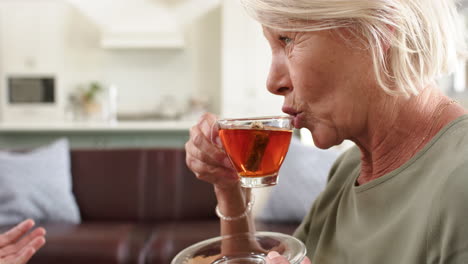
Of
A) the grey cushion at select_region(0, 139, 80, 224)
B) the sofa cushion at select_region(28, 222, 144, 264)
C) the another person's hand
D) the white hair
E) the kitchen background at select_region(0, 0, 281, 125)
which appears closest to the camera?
the white hair

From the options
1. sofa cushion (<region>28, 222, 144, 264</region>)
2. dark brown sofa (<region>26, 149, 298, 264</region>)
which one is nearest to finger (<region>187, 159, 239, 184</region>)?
sofa cushion (<region>28, 222, 144, 264</region>)

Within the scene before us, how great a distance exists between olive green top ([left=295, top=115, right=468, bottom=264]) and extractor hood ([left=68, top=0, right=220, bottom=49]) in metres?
5.26

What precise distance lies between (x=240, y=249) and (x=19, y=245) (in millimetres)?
555

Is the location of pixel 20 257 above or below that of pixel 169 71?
below

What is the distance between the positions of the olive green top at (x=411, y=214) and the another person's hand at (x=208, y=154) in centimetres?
24

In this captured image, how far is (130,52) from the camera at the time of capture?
625 centimetres

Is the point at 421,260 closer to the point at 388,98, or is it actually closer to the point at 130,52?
the point at 388,98

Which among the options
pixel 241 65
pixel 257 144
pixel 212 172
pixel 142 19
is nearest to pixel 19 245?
pixel 212 172

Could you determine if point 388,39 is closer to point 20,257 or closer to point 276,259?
point 276,259

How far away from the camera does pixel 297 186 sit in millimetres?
2504

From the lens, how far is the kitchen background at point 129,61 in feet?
18.9

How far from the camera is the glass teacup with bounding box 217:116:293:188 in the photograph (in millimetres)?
746

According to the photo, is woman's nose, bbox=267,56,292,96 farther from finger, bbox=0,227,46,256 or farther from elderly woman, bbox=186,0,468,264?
finger, bbox=0,227,46,256

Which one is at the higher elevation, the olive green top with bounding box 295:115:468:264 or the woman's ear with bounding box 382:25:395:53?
the woman's ear with bounding box 382:25:395:53
